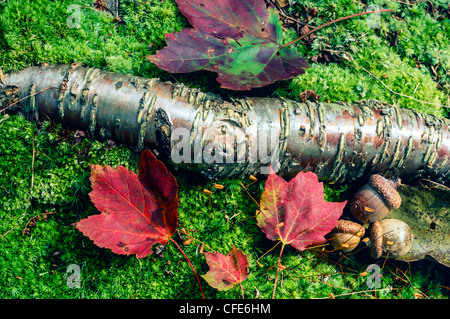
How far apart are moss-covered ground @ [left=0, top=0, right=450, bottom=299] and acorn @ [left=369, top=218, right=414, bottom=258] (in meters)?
0.21

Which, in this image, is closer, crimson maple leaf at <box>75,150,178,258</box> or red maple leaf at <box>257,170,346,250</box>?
crimson maple leaf at <box>75,150,178,258</box>

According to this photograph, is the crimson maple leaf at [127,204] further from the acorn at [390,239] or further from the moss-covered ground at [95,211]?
the acorn at [390,239]

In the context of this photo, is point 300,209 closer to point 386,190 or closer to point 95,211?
point 386,190

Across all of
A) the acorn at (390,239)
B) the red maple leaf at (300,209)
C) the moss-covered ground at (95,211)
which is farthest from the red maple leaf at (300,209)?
the acorn at (390,239)

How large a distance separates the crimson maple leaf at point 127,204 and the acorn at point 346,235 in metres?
1.45

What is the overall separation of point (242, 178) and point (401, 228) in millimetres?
1477

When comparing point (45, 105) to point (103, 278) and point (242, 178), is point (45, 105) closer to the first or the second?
point (103, 278)

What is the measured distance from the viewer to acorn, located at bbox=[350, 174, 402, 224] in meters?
2.88

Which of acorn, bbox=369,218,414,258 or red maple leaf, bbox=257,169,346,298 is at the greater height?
red maple leaf, bbox=257,169,346,298

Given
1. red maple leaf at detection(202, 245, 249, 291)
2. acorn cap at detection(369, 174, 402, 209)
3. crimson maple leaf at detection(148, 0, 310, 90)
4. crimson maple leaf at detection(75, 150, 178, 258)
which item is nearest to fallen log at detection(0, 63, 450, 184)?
acorn cap at detection(369, 174, 402, 209)

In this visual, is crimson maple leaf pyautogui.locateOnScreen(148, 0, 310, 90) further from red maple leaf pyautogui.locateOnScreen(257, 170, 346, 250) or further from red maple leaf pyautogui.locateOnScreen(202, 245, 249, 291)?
red maple leaf pyautogui.locateOnScreen(202, 245, 249, 291)

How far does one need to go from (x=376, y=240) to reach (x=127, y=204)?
2.14m

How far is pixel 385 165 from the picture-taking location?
3.03 metres
